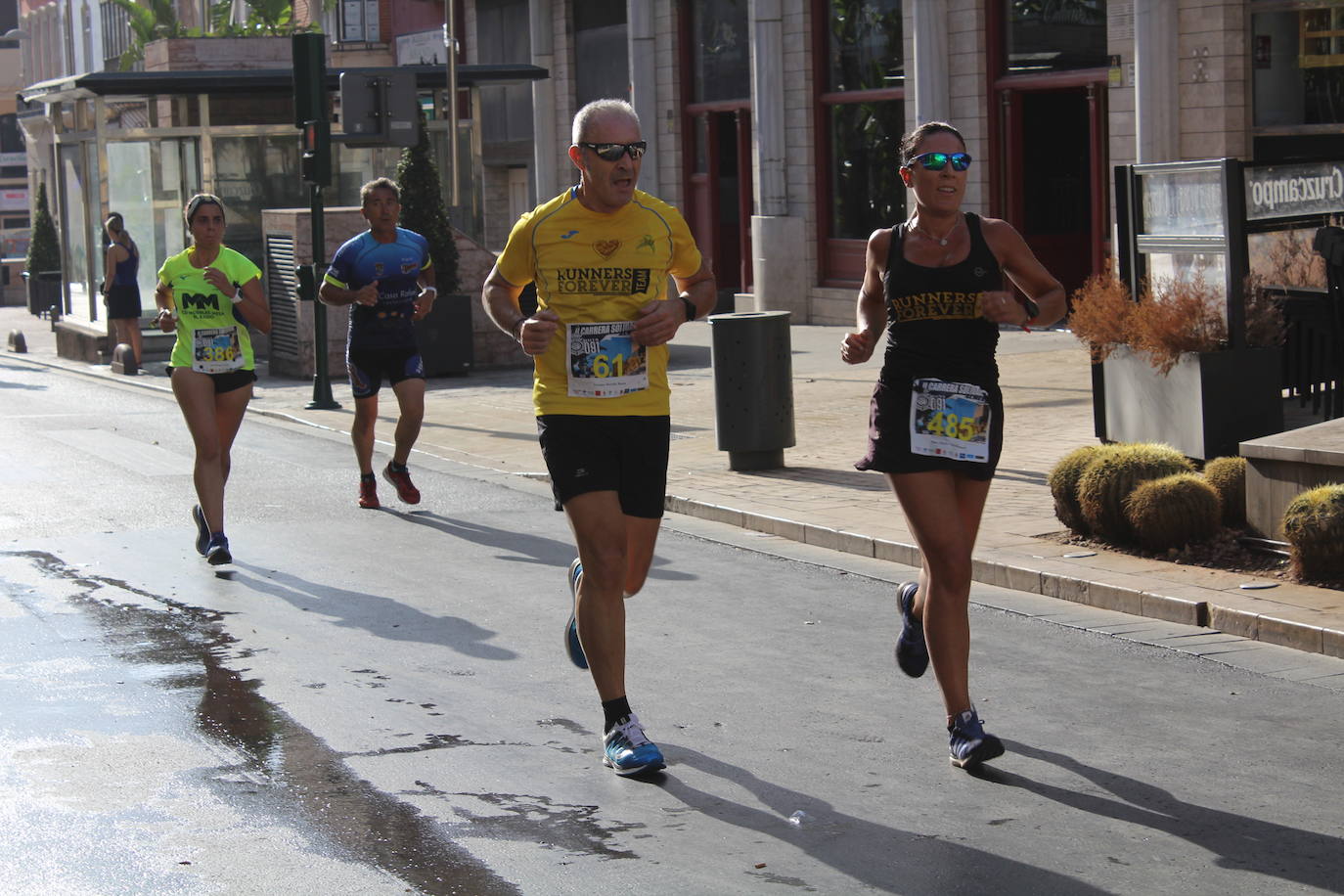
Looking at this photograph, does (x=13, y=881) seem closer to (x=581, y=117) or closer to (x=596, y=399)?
(x=596, y=399)

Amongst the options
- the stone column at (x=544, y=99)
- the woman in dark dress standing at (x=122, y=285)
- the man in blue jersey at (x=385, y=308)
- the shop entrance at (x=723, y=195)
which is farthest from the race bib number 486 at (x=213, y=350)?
the stone column at (x=544, y=99)

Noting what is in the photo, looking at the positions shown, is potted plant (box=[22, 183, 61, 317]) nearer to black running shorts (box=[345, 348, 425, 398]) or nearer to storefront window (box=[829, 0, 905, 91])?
storefront window (box=[829, 0, 905, 91])

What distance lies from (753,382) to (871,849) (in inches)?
283

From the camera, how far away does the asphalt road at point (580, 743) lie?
4902 mm

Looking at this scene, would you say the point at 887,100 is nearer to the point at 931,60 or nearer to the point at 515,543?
the point at 931,60

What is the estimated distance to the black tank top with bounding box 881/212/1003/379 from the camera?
582cm

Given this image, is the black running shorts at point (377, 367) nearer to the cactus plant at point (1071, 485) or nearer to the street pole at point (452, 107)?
the cactus plant at point (1071, 485)

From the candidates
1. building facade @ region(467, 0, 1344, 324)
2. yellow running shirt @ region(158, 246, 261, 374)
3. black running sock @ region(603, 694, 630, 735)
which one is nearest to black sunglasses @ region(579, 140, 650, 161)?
black running sock @ region(603, 694, 630, 735)

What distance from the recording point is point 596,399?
5.81 meters

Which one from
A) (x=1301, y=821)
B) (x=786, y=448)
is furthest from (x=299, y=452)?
(x=1301, y=821)

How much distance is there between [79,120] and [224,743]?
20624 millimetres

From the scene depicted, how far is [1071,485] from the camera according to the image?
30.2 ft

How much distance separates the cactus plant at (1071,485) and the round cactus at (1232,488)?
509 mm

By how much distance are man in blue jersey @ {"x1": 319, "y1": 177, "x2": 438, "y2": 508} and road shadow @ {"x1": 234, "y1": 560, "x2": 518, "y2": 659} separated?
2117mm
